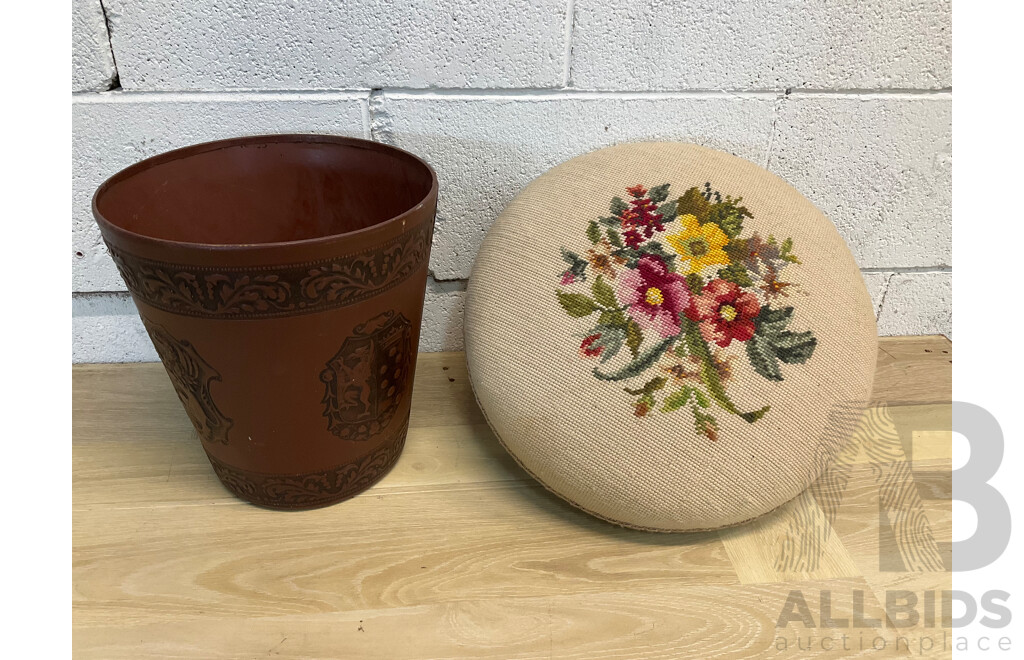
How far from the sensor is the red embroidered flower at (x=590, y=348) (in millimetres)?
695

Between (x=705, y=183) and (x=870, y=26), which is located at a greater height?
(x=870, y=26)

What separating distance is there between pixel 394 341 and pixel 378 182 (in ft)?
0.72

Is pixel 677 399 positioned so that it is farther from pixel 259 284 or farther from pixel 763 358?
pixel 259 284

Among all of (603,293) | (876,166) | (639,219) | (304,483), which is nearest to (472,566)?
(304,483)

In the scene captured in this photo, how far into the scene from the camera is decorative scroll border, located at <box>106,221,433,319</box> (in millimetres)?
583

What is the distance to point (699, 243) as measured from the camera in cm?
75

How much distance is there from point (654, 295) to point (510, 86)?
34 centimetres

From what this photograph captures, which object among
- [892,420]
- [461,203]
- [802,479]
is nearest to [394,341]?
[461,203]

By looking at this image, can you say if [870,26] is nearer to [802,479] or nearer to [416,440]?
[802,479]

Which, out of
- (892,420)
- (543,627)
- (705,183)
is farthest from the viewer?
(892,420)

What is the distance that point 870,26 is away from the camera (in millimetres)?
874

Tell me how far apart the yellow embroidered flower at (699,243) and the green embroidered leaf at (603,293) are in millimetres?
88

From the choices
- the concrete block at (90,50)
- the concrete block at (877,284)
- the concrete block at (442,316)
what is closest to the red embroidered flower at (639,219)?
the concrete block at (442,316)

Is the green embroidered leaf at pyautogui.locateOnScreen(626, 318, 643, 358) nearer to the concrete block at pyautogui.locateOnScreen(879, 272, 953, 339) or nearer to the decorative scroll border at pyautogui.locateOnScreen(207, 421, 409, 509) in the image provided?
the decorative scroll border at pyautogui.locateOnScreen(207, 421, 409, 509)
